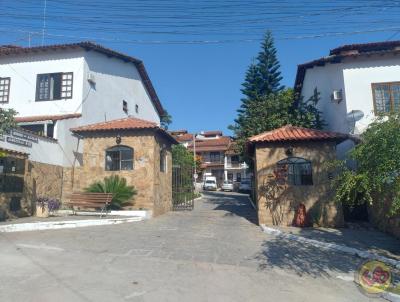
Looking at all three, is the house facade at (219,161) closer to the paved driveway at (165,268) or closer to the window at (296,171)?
the window at (296,171)

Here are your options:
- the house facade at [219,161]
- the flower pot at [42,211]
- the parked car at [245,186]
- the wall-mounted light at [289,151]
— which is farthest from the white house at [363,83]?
the house facade at [219,161]

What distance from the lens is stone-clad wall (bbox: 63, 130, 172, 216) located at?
1537 cm

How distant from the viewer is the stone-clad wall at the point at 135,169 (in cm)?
1537

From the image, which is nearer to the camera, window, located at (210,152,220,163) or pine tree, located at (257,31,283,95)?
pine tree, located at (257,31,283,95)

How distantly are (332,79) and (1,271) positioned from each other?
1600 cm

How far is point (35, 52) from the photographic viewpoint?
2020 cm

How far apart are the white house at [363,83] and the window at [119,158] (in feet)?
33.2

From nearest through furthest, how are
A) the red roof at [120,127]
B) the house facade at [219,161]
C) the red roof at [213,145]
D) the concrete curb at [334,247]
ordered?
the concrete curb at [334,247], the red roof at [120,127], the house facade at [219,161], the red roof at [213,145]

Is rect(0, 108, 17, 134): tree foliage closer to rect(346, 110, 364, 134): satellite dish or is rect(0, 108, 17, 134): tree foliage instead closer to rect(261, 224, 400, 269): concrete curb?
rect(261, 224, 400, 269): concrete curb

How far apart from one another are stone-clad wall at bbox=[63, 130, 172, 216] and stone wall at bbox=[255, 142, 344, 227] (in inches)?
195

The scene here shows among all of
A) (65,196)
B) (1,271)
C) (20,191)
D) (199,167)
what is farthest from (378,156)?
(199,167)

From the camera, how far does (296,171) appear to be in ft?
44.0

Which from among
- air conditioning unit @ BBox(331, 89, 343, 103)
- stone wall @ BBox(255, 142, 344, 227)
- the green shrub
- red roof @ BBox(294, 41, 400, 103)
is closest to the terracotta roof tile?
the green shrub

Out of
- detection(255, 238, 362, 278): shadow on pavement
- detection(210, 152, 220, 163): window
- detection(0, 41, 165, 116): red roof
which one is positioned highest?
detection(0, 41, 165, 116): red roof
